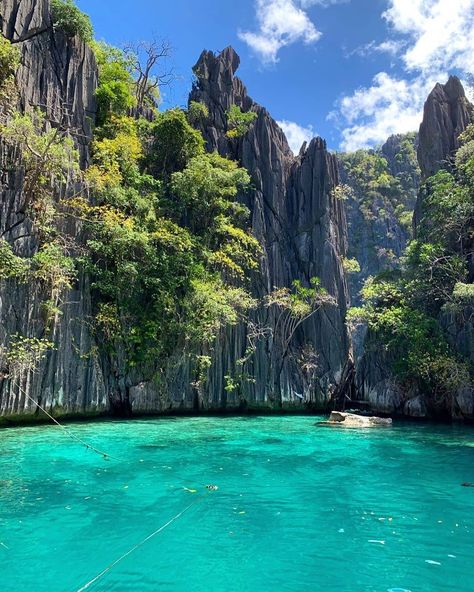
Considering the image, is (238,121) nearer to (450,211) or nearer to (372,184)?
(450,211)

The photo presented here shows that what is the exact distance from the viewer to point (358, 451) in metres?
12.3

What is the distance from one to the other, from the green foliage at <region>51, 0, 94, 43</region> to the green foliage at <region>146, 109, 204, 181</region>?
19.3 feet

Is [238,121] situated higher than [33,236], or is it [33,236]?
[238,121]

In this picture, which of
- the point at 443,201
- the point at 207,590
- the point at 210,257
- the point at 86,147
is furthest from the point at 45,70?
the point at 207,590

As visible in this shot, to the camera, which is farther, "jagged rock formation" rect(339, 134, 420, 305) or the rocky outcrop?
"jagged rock formation" rect(339, 134, 420, 305)

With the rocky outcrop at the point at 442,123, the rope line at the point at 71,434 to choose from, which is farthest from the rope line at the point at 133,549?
the rocky outcrop at the point at 442,123

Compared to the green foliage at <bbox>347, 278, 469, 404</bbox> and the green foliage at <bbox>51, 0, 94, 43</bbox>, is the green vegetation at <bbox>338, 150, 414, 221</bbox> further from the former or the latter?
the green foliage at <bbox>51, 0, 94, 43</bbox>

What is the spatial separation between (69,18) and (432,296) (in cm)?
2244

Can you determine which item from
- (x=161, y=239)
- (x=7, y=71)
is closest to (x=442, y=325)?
(x=161, y=239)

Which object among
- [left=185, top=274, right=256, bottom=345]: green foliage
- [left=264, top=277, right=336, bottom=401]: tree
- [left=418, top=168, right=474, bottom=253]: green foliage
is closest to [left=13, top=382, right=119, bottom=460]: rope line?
[left=185, top=274, right=256, bottom=345]: green foliage

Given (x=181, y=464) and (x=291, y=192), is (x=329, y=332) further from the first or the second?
(x=181, y=464)

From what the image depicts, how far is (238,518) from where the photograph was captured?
21.3ft

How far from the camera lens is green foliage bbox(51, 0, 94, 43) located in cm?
2152

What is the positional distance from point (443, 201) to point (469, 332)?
24.0 feet
